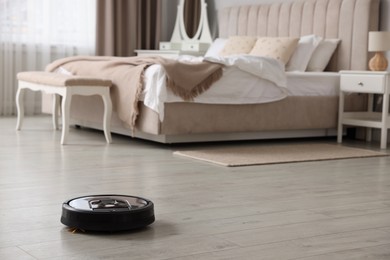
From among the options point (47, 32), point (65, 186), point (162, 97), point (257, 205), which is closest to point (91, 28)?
point (47, 32)

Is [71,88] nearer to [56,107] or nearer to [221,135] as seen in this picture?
[56,107]

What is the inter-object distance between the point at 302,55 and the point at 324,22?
0.38 metres

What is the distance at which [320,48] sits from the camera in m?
5.47

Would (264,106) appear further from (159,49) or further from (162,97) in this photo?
(159,49)

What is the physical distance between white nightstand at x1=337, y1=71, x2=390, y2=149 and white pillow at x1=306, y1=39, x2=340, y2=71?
0.47 m

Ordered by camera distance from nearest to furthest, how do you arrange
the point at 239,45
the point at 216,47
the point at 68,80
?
1. the point at 68,80
2. the point at 239,45
3. the point at 216,47

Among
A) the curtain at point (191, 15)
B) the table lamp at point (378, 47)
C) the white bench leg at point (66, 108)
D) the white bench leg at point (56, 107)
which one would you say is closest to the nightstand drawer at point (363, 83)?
the table lamp at point (378, 47)

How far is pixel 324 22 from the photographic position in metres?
5.60

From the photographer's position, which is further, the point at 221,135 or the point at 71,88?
the point at 221,135

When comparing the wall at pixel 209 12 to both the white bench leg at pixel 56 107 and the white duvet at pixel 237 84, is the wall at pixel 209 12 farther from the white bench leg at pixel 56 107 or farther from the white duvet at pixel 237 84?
the white bench leg at pixel 56 107

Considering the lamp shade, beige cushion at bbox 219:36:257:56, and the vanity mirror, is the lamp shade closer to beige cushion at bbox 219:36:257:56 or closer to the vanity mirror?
beige cushion at bbox 219:36:257:56

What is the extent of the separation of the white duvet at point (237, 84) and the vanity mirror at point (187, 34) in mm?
2133

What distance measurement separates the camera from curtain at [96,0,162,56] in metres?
6.84

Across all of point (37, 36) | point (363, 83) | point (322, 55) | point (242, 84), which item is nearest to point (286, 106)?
point (242, 84)
